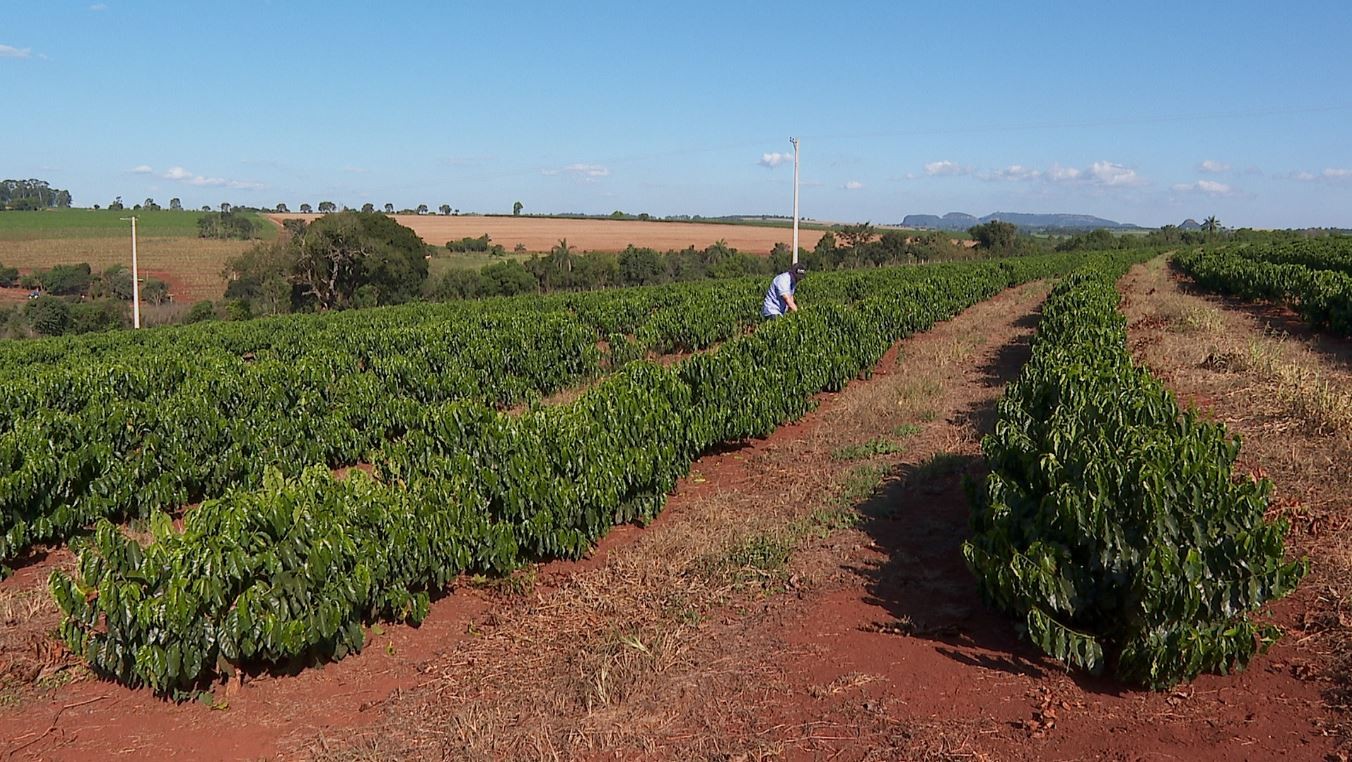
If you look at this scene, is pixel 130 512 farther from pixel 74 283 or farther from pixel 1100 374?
pixel 74 283

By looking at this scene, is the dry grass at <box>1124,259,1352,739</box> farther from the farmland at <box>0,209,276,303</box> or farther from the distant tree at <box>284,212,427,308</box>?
the farmland at <box>0,209,276,303</box>

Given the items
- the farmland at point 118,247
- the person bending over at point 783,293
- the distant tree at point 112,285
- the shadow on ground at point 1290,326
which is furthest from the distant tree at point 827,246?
the person bending over at point 783,293

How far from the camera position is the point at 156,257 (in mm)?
69062

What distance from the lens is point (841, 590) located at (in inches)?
221

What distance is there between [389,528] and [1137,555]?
13.4ft

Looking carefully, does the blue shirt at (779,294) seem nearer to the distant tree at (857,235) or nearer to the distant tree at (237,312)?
the distant tree at (237,312)

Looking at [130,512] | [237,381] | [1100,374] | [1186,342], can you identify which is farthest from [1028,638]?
[1186,342]

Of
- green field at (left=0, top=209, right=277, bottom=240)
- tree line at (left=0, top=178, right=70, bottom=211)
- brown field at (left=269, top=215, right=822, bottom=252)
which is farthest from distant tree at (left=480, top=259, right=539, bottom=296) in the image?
tree line at (left=0, top=178, right=70, bottom=211)

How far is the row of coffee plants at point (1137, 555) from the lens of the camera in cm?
398

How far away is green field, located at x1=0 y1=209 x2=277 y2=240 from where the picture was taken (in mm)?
79250

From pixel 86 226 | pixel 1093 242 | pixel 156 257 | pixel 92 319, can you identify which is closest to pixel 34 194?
pixel 86 226

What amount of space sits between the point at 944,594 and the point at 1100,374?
2.84 meters

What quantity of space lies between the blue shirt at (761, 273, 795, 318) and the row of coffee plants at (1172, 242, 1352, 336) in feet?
35.7

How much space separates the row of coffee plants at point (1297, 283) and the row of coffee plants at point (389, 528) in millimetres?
13647
